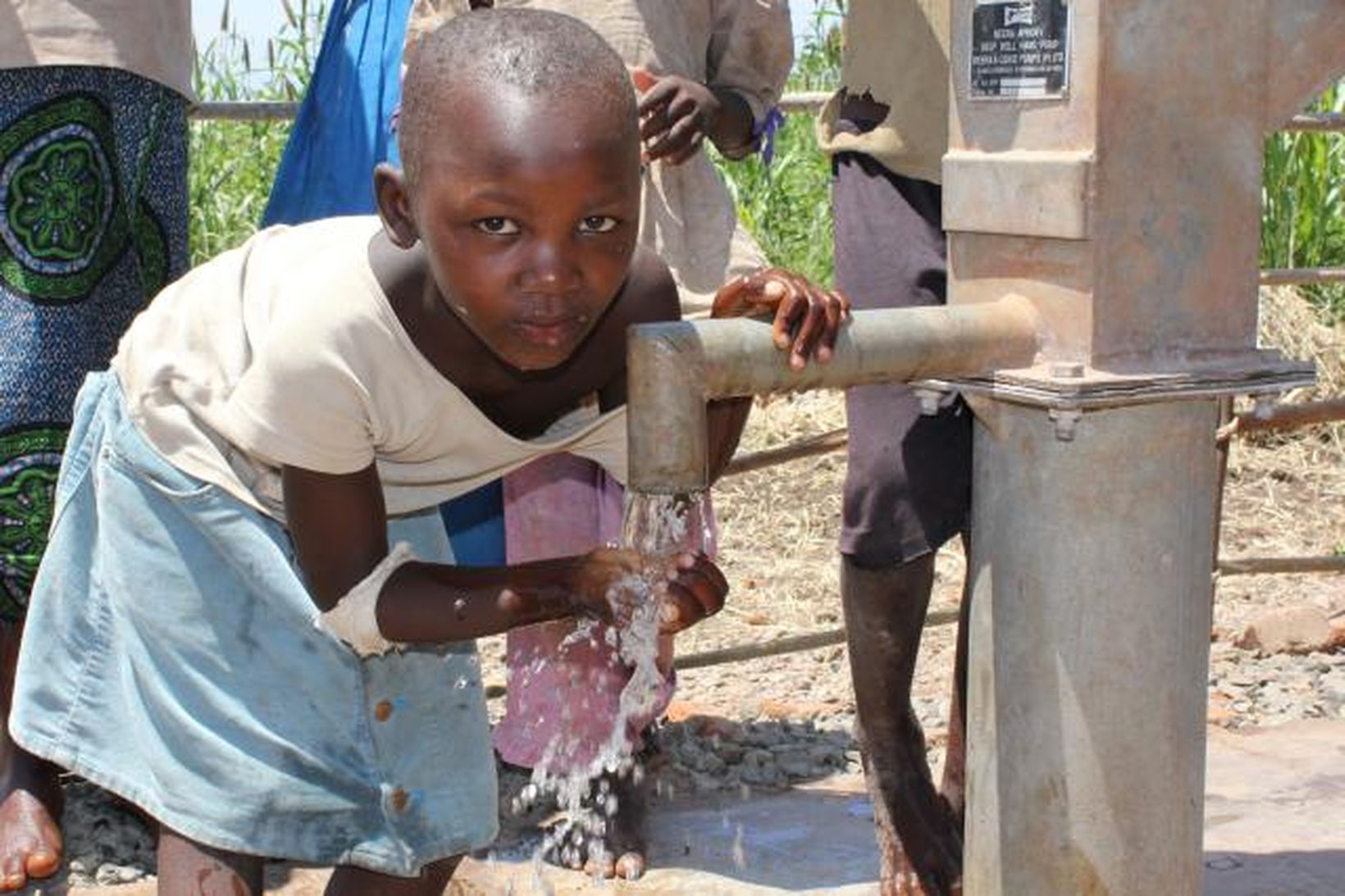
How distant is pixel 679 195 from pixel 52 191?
0.82 meters

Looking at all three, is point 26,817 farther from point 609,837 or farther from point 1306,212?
point 1306,212

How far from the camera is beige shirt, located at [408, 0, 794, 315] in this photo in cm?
278

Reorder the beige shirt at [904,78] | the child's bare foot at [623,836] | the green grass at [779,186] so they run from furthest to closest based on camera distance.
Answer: the green grass at [779,186] < the child's bare foot at [623,836] < the beige shirt at [904,78]

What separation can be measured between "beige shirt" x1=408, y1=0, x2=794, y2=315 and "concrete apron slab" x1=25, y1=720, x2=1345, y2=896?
0.75 meters

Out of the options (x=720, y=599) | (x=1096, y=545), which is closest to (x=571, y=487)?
(x=720, y=599)

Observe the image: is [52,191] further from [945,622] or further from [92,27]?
[945,622]

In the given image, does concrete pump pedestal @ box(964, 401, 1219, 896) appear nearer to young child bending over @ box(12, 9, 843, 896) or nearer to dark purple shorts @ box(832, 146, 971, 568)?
young child bending over @ box(12, 9, 843, 896)

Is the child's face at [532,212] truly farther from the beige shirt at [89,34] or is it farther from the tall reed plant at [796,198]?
the tall reed plant at [796,198]

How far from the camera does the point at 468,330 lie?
6.64 feet

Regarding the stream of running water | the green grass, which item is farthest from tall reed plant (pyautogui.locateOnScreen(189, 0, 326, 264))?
the stream of running water

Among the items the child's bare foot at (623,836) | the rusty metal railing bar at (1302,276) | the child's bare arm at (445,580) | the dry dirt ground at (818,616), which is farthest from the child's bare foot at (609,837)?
the rusty metal railing bar at (1302,276)

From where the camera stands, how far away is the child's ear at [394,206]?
6.33 feet

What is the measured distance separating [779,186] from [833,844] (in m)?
4.06

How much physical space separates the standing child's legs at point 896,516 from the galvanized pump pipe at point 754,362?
2.96 ft
